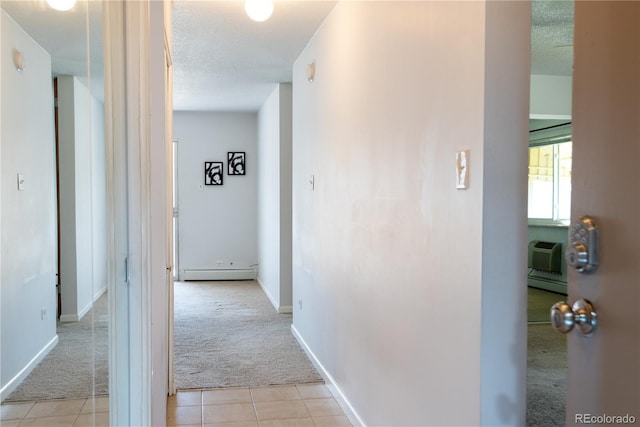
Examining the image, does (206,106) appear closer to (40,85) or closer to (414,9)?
(414,9)

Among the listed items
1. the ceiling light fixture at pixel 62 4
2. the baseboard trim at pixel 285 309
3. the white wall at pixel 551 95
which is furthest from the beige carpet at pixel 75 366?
the white wall at pixel 551 95

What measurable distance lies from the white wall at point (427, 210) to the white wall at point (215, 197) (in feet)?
15.1

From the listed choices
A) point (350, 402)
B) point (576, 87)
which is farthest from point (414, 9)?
point (350, 402)

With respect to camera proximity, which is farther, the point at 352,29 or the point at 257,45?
the point at 257,45

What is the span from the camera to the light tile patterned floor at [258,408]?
115 inches

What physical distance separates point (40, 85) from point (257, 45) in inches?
131

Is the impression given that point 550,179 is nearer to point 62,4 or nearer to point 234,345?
point 234,345

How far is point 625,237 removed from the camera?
3.01ft

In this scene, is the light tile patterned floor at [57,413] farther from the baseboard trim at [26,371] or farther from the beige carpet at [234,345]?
the beige carpet at [234,345]

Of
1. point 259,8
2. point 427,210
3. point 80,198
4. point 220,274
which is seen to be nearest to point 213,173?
point 220,274

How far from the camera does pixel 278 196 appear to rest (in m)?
5.74

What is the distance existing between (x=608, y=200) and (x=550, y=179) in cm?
620

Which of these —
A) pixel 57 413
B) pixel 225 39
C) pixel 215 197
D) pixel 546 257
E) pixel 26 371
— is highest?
pixel 225 39

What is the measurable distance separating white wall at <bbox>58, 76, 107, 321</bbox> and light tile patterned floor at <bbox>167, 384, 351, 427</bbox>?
1.65 meters
